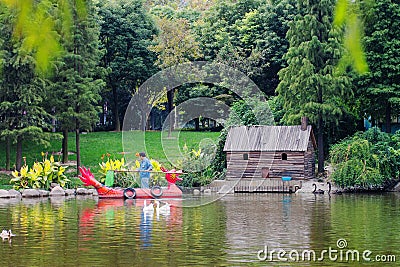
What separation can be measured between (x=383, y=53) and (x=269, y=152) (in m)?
7.87

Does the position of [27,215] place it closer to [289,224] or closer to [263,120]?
[289,224]

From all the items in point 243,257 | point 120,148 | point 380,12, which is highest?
point 380,12

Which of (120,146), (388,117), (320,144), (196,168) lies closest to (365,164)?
(320,144)

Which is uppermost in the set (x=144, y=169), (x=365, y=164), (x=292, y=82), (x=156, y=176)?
(x=292, y=82)

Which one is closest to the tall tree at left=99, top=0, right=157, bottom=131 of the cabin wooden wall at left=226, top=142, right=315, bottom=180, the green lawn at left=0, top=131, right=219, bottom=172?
the green lawn at left=0, top=131, right=219, bottom=172

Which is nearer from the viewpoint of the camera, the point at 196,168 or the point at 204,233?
the point at 204,233

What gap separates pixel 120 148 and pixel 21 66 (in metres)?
12.7

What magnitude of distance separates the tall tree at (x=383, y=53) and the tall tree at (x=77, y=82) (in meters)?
14.2

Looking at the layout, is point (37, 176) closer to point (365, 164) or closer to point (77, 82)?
point (77, 82)

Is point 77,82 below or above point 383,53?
below

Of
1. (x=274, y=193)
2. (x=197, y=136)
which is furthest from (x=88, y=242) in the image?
(x=197, y=136)

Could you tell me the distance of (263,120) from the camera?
40.4 meters

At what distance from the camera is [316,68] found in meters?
36.8

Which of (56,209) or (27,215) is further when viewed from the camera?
(56,209)
